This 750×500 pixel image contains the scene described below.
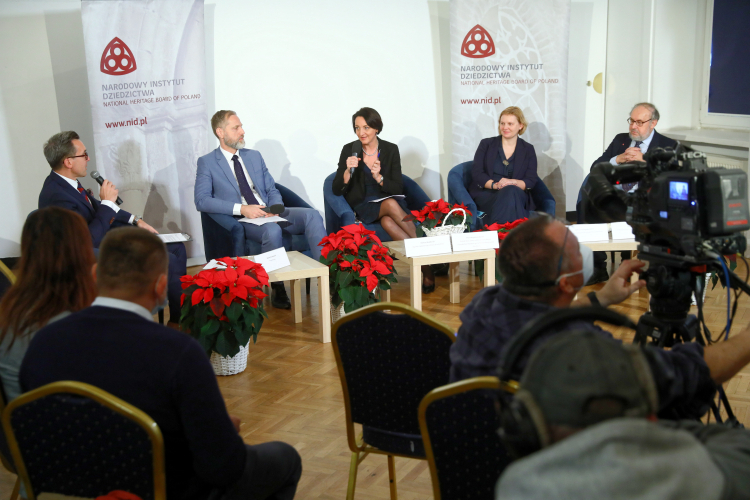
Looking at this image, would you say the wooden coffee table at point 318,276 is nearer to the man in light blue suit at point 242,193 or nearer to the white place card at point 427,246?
the white place card at point 427,246

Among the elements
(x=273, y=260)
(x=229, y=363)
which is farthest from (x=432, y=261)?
(x=229, y=363)

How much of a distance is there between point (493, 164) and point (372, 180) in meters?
1.02

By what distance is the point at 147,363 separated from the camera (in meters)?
1.48

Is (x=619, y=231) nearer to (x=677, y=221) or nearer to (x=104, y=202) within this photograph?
(x=677, y=221)

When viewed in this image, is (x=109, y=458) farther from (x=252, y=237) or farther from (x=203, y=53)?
(x=203, y=53)

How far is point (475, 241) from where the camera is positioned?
4.28 m

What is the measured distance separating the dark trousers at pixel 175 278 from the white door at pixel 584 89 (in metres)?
4.69

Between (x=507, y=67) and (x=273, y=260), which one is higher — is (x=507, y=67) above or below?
above

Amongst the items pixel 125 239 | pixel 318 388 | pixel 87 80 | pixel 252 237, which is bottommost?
pixel 318 388

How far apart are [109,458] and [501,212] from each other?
420 cm

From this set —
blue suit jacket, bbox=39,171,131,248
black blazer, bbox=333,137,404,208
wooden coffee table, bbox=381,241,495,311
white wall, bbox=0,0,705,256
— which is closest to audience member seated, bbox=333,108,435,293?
black blazer, bbox=333,137,404,208

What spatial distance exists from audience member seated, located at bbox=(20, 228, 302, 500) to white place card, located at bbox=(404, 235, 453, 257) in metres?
2.61

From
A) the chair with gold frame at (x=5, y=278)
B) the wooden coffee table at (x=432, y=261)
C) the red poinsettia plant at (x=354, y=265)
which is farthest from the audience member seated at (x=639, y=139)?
the chair with gold frame at (x=5, y=278)

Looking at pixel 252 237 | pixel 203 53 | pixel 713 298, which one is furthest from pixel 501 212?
pixel 203 53
